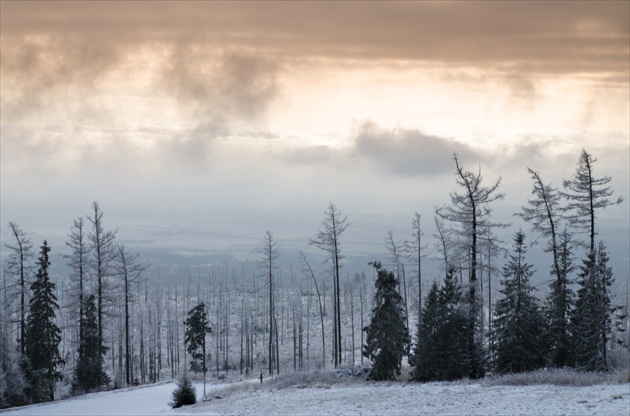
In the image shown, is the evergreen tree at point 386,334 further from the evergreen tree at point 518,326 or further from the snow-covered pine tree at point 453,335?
the evergreen tree at point 518,326

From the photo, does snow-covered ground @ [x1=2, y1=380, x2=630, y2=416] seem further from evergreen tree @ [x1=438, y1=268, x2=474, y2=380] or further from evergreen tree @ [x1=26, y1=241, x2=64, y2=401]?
evergreen tree @ [x1=26, y1=241, x2=64, y2=401]

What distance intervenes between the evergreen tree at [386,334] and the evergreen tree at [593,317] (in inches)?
375

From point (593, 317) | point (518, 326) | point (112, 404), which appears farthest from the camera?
point (112, 404)

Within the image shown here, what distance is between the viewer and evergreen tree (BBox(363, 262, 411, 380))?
113ft

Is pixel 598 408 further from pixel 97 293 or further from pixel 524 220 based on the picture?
pixel 97 293

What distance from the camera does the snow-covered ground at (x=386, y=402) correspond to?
70.1 ft

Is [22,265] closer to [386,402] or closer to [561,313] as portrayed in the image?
[386,402]

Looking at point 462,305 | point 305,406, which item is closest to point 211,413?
point 305,406

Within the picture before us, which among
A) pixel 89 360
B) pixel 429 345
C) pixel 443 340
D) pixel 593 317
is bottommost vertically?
pixel 89 360

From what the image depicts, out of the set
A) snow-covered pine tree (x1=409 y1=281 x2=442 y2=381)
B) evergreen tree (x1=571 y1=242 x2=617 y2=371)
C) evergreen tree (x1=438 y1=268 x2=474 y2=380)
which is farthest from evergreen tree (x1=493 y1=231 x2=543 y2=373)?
snow-covered pine tree (x1=409 y1=281 x2=442 y2=381)

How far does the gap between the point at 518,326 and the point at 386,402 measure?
36.3 feet

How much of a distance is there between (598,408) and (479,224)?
596 inches

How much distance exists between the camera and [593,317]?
32.6m

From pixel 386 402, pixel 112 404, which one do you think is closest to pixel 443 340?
pixel 386 402
